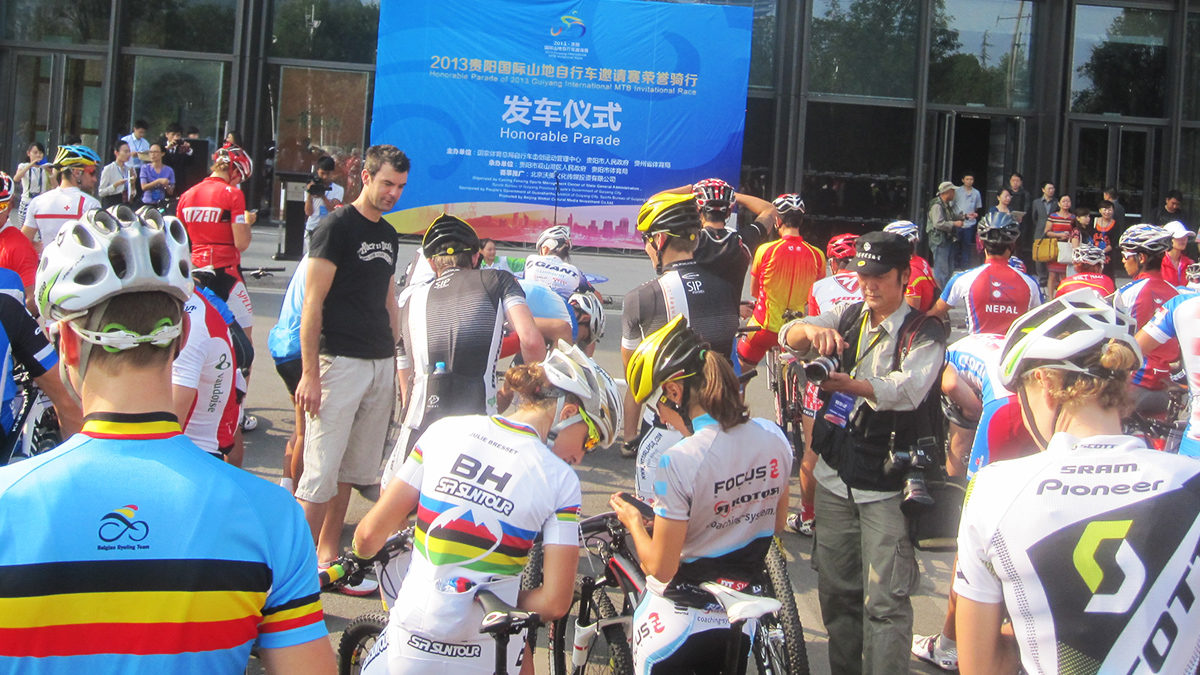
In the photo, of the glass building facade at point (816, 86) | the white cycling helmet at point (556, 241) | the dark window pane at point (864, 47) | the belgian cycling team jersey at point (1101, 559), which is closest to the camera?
the belgian cycling team jersey at point (1101, 559)

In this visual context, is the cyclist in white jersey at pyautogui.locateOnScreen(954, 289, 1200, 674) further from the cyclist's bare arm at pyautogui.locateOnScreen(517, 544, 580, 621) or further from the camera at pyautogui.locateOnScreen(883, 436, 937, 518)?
the camera at pyautogui.locateOnScreen(883, 436, 937, 518)

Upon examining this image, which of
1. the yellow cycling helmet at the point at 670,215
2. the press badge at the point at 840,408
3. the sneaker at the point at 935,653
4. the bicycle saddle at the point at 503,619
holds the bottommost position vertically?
the sneaker at the point at 935,653

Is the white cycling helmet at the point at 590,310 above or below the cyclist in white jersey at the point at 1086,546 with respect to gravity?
above

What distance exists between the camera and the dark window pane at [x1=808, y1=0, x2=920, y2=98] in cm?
1889

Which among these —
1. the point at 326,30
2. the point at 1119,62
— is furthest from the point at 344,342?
the point at 1119,62

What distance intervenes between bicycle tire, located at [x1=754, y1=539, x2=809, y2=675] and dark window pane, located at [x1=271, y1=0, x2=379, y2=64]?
53.3 ft

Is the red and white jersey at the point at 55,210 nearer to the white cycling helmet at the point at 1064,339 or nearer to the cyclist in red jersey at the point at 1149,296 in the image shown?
the cyclist in red jersey at the point at 1149,296

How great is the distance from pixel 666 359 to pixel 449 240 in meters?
1.76

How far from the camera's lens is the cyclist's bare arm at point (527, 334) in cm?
467

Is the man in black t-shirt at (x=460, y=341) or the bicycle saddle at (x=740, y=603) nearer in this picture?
the bicycle saddle at (x=740, y=603)

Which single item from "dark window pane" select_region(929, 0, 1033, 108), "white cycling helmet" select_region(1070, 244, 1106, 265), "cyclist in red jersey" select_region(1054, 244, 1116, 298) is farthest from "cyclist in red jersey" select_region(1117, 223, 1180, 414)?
"dark window pane" select_region(929, 0, 1033, 108)

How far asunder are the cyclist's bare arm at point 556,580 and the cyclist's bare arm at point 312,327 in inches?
88.5

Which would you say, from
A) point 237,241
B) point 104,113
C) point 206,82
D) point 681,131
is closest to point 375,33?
point 206,82

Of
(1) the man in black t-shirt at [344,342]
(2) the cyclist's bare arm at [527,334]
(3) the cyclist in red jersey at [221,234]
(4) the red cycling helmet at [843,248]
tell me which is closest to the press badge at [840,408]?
(2) the cyclist's bare arm at [527,334]
